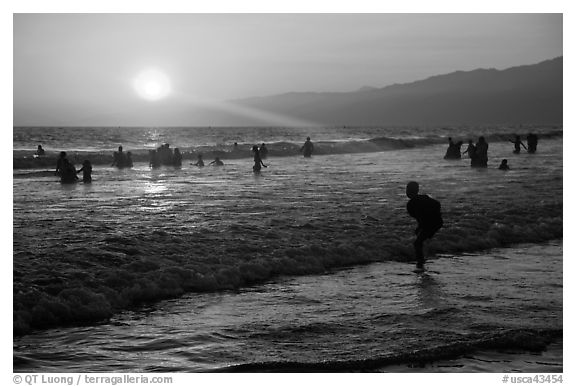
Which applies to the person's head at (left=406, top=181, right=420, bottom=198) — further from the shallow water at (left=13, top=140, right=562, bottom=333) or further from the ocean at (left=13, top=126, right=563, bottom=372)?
the shallow water at (left=13, top=140, right=562, bottom=333)

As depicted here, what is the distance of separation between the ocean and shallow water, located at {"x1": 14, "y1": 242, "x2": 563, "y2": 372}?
0.09 feet

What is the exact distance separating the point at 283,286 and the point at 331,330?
2.44 m

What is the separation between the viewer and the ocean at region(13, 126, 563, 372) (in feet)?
24.9

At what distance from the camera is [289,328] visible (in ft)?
27.6

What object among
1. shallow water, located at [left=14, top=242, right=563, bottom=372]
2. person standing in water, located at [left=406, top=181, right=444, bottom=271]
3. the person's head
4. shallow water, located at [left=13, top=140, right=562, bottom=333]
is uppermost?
the person's head

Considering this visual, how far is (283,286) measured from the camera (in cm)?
1070

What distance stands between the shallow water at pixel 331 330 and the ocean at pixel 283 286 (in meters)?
0.03

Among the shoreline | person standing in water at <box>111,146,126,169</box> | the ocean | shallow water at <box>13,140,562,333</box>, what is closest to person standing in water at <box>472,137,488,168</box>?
shallow water at <box>13,140,562,333</box>

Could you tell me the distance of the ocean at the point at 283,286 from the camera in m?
7.59

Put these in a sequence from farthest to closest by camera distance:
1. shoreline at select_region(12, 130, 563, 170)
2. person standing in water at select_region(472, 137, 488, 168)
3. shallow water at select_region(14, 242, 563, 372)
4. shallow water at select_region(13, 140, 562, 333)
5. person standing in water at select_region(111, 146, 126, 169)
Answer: shoreline at select_region(12, 130, 563, 170) < person standing in water at select_region(111, 146, 126, 169) < person standing in water at select_region(472, 137, 488, 168) < shallow water at select_region(13, 140, 562, 333) < shallow water at select_region(14, 242, 563, 372)

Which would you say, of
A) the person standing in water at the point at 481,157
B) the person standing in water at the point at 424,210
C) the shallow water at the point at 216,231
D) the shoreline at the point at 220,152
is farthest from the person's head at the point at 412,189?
the shoreline at the point at 220,152
